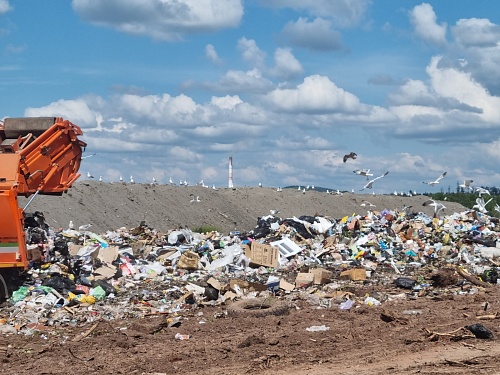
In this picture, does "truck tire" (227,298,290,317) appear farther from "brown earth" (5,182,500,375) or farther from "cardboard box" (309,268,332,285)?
"cardboard box" (309,268,332,285)

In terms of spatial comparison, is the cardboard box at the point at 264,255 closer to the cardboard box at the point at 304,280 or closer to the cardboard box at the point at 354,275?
the cardboard box at the point at 354,275

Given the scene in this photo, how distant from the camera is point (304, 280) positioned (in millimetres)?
13055

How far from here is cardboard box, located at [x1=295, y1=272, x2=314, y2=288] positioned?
13.0m

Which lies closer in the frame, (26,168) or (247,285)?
(26,168)

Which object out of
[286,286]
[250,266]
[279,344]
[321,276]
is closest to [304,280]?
[321,276]

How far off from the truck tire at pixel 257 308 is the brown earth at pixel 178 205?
16042 mm

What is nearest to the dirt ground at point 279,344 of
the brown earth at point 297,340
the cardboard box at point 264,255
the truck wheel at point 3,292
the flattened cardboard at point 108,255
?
the brown earth at point 297,340

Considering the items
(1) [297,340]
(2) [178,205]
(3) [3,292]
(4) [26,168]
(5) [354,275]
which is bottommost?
(2) [178,205]

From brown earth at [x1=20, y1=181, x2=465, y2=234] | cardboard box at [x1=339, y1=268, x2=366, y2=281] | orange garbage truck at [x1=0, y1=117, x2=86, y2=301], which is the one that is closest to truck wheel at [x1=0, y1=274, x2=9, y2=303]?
orange garbage truck at [x1=0, y1=117, x2=86, y2=301]

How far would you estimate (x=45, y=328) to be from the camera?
9844 millimetres

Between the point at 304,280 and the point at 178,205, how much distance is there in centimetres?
2622

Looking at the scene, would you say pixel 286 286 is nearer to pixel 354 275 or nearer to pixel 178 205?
pixel 354 275

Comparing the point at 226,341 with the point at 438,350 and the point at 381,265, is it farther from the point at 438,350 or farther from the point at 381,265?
the point at 381,265

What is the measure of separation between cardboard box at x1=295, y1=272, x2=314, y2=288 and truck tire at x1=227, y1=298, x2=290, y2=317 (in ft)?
5.82
